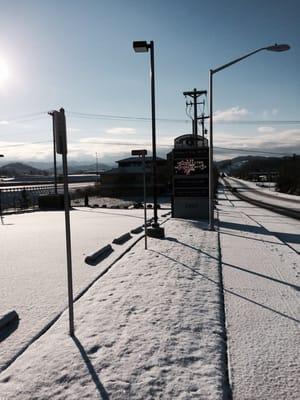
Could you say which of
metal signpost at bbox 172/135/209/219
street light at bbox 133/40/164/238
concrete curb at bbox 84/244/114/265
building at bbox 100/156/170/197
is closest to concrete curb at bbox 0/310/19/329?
concrete curb at bbox 84/244/114/265

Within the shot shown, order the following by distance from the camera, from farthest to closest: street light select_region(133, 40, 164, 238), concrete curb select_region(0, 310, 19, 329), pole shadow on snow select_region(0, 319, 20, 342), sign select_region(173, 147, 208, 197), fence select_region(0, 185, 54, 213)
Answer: fence select_region(0, 185, 54, 213) < sign select_region(173, 147, 208, 197) < street light select_region(133, 40, 164, 238) < concrete curb select_region(0, 310, 19, 329) < pole shadow on snow select_region(0, 319, 20, 342)

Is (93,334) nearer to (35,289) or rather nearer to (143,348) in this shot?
(143,348)

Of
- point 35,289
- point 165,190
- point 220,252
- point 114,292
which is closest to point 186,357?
point 114,292

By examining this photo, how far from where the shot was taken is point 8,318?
4352mm

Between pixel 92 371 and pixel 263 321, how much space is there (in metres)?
2.44

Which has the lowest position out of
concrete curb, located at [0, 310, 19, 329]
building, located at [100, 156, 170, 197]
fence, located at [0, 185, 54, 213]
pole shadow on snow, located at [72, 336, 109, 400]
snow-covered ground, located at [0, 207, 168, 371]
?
fence, located at [0, 185, 54, 213]

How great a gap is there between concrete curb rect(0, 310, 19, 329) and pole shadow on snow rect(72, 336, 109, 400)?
101 centimetres

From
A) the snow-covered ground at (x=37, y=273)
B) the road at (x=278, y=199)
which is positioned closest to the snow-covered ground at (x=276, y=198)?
the road at (x=278, y=199)

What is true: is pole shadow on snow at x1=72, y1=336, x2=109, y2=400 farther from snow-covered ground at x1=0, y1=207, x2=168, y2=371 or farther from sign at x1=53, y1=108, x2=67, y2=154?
sign at x1=53, y1=108, x2=67, y2=154

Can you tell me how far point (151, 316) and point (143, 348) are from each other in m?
0.85

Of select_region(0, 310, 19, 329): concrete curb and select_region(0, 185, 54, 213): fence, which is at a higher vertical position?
select_region(0, 310, 19, 329): concrete curb

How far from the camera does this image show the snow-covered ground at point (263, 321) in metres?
3.16

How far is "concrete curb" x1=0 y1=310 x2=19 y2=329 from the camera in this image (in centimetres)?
424

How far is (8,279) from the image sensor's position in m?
6.48
